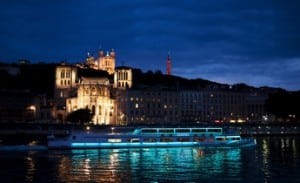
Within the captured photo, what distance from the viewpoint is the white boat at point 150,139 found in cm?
7244

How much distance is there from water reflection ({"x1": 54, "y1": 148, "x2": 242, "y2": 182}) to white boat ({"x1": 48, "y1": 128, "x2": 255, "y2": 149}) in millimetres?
10324

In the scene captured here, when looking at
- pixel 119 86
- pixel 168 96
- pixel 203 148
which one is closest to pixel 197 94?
pixel 168 96

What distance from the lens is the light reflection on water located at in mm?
40656

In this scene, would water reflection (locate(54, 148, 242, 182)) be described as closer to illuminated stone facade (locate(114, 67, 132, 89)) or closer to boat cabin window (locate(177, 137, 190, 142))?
boat cabin window (locate(177, 137, 190, 142))

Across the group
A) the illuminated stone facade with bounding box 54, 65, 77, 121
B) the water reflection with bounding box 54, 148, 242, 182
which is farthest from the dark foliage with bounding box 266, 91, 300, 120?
the water reflection with bounding box 54, 148, 242, 182

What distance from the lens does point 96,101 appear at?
142m

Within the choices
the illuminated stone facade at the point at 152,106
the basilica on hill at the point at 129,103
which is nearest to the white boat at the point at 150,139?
the basilica on hill at the point at 129,103

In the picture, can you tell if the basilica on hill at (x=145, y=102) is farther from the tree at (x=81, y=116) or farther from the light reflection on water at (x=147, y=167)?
the light reflection on water at (x=147, y=167)

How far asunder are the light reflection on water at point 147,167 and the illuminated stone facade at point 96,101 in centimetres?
7615

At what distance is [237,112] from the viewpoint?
15950 cm

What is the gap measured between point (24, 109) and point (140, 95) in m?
33.0

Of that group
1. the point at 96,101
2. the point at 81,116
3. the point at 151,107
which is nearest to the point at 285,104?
the point at 151,107

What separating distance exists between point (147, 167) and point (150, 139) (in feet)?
87.3

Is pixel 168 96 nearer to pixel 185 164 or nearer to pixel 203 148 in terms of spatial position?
pixel 203 148
